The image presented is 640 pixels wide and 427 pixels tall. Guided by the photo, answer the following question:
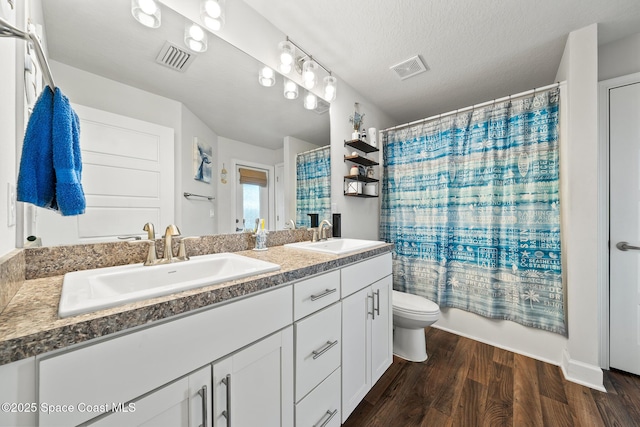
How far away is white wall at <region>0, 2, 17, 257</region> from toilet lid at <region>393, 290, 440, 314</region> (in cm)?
193

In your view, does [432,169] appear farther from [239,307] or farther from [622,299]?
[239,307]

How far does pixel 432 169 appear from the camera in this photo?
2.25m

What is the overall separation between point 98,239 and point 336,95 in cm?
189

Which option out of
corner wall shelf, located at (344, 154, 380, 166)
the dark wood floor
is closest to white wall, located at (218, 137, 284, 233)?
corner wall shelf, located at (344, 154, 380, 166)

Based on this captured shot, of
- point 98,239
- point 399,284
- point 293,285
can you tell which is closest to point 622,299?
point 399,284

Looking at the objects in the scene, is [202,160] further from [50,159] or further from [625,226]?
[625,226]

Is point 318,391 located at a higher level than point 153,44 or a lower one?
lower

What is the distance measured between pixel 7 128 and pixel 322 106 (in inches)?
66.1

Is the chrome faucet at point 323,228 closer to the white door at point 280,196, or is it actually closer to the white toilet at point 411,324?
the white door at point 280,196

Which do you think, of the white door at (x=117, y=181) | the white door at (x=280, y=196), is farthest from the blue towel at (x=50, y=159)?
the white door at (x=280, y=196)

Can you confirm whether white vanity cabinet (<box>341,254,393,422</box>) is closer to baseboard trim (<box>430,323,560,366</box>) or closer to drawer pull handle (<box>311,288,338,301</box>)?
drawer pull handle (<box>311,288,338,301</box>)

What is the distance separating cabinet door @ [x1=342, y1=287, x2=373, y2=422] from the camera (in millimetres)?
1177

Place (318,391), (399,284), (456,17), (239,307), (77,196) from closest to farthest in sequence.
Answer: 1. (77,196)
2. (239,307)
3. (318,391)
4. (456,17)
5. (399,284)

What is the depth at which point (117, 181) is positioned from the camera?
3.09 feet
